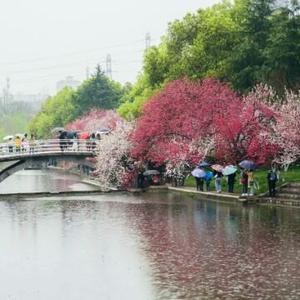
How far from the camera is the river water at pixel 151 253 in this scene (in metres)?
20.7

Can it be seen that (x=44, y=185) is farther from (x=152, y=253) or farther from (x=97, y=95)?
(x=152, y=253)

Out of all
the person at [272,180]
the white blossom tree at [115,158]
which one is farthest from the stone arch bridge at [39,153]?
the person at [272,180]

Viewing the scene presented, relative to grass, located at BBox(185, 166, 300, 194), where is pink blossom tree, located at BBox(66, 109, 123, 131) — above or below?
above

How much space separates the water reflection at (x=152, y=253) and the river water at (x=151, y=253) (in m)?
0.03

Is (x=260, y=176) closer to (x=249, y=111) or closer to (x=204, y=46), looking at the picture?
(x=249, y=111)

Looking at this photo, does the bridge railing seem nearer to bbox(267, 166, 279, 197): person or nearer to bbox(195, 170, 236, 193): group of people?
bbox(195, 170, 236, 193): group of people

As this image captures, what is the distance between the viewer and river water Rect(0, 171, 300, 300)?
814 inches

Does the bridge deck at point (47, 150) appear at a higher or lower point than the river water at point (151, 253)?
higher

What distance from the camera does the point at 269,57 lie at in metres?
54.1

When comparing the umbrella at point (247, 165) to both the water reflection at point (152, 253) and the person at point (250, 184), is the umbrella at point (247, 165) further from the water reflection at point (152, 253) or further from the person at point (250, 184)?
the water reflection at point (152, 253)

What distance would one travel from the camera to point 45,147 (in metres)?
64.4

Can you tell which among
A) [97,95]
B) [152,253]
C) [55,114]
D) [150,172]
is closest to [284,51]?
[150,172]

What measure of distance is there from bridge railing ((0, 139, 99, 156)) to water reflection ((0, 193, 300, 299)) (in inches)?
759

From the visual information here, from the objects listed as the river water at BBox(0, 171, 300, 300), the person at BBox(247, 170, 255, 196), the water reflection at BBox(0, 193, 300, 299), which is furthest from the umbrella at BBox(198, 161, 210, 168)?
the water reflection at BBox(0, 193, 300, 299)
